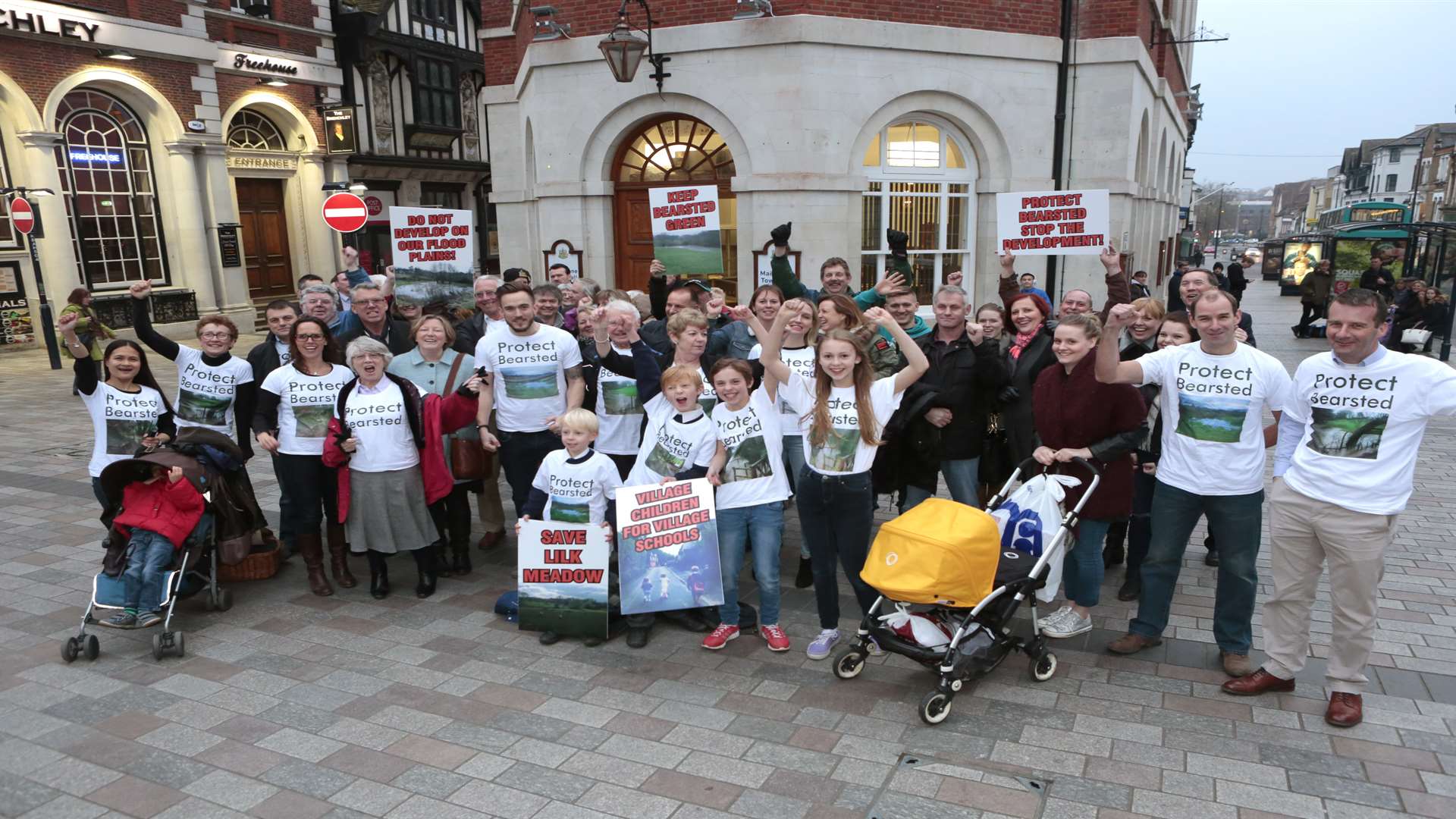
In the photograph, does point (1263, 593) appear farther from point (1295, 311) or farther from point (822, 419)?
point (1295, 311)

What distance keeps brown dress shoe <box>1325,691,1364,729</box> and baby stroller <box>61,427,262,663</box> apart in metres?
6.04

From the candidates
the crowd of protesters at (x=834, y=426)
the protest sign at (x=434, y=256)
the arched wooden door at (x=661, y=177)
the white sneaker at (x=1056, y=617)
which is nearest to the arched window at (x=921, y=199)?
the arched wooden door at (x=661, y=177)

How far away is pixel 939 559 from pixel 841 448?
0.82m

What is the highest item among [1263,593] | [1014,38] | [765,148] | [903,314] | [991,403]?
[1014,38]

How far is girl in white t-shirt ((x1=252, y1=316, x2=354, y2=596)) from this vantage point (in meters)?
5.69

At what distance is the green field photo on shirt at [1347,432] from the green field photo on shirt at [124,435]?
22.2 ft

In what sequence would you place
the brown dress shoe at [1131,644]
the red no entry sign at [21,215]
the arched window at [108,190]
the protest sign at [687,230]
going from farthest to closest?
the arched window at [108,190] → the red no entry sign at [21,215] → the protest sign at [687,230] → the brown dress shoe at [1131,644]

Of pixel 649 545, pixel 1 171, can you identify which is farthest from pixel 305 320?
pixel 1 171

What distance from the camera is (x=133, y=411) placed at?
571 cm

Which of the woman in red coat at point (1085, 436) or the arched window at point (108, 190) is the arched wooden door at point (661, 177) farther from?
the arched window at point (108, 190)

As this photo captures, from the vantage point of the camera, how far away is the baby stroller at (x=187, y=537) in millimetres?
5031

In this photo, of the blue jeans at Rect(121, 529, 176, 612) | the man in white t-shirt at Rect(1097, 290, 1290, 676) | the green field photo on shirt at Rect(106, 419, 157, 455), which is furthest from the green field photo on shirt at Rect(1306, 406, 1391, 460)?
the green field photo on shirt at Rect(106, 419, 157, 455)

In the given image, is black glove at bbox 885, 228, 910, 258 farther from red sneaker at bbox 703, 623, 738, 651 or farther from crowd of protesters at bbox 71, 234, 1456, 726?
red sneaker at bbox 703, 623, 738, 651

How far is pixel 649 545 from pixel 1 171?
67.8 ft
